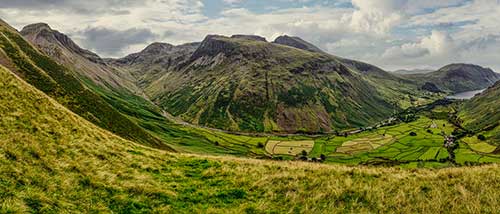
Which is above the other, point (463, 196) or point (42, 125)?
point (42, 125)

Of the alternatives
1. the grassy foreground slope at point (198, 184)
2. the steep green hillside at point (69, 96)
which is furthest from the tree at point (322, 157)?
the grassy foreground slope at point (198, 184)

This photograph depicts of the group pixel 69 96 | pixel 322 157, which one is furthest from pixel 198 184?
pixel 322 157

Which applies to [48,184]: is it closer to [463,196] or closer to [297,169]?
[297,169]

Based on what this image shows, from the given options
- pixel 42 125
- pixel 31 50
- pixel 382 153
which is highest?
pixel 31 50

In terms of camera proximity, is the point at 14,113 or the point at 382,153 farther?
the point at 382,153

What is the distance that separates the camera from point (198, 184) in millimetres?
21156

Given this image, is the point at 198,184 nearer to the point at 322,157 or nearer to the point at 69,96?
the point at 69,96

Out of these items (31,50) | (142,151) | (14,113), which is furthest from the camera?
(31,50)

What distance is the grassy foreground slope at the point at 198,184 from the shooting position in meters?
16.1

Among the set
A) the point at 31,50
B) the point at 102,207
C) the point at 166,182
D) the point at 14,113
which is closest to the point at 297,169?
the point at 166,182

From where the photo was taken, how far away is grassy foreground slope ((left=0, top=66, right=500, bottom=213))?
1614cm

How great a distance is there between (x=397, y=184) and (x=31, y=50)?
222027mm

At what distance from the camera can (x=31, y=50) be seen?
191375 mm

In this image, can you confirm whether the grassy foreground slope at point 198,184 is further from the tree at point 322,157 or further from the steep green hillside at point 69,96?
the tree at point 322,157
